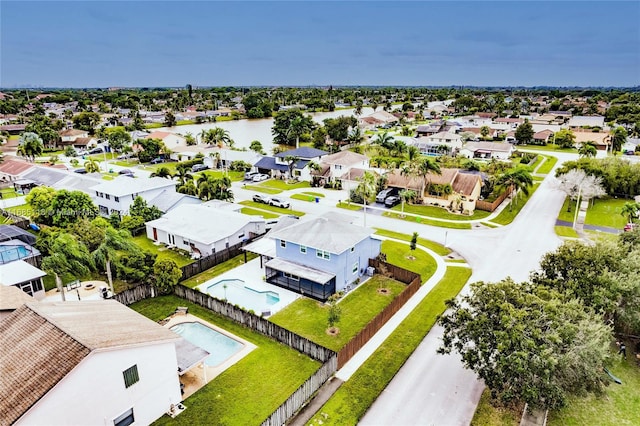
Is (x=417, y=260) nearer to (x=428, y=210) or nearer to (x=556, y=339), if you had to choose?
(x=428, y=210)

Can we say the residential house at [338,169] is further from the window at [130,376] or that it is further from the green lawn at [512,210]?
the window at [130,376]

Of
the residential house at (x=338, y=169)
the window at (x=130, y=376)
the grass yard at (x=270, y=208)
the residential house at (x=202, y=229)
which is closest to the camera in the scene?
the window at (x=130, y=376)

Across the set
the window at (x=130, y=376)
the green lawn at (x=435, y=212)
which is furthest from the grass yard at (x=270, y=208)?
the window at (x=130, y=376)

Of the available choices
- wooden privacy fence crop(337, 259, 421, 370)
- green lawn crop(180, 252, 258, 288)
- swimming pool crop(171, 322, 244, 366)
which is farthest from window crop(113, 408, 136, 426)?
green lawn crop(180, 252, 258, 288)

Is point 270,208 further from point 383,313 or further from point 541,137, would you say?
point 541,137

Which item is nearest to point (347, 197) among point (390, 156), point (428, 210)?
point (428, 210)
